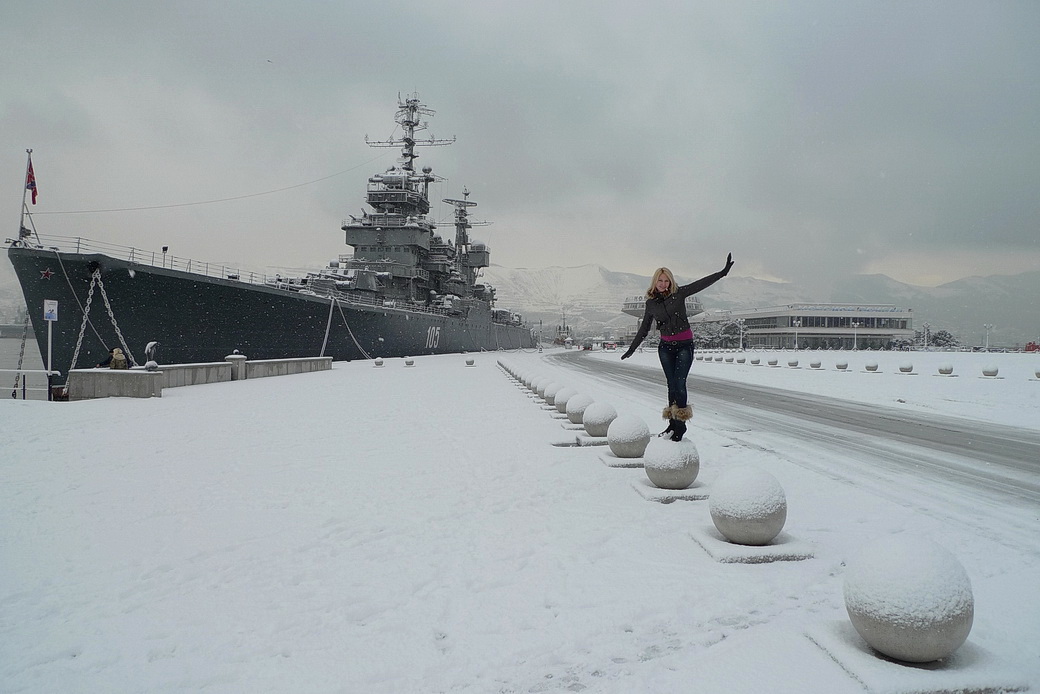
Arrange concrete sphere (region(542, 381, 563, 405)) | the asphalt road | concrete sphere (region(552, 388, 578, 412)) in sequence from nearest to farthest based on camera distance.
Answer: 1. the asphalt road
2. concrete sphere (region(552, 388, 578, 412))
3. concrete sphere (region(542, 381, 563, 405))

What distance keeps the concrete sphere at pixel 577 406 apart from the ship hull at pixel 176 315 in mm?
16244

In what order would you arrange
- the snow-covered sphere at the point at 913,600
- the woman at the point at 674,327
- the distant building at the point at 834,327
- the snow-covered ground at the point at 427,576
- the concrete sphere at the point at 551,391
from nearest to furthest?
the snow-covered sphere at the point at 913,600 → the snow-covered ground at the point at 427,576 → the woman at the point at 674,327 → the concrete sphere at the point at 551,391 → the distant building at the point at 834,327

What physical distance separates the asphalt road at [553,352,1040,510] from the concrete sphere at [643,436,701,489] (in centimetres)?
223

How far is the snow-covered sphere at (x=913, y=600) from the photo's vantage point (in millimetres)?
2713

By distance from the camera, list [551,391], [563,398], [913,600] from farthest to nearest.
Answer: [551,391], [563,398], [913,600]

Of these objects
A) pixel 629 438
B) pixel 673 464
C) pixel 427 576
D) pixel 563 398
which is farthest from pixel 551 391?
pixel 427 576

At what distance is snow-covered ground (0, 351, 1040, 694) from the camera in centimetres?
289

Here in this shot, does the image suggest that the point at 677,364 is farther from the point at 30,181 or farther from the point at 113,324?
the point at 30,181

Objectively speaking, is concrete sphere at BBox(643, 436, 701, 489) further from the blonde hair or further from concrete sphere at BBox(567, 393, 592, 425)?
concrete sphere at BBox(567, 393, 592, 425)

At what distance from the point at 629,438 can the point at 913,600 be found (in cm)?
504

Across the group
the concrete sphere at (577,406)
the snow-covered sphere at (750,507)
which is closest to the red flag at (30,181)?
the concrete sphere at (577,406)

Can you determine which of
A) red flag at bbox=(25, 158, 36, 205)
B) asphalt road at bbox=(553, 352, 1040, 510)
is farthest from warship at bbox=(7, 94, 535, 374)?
asphalt road at bbox=(553, 352, 1040, 510)

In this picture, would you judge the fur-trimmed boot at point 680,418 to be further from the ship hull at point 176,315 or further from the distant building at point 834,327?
the distant building at point 834,327

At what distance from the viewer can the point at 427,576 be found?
4.02m
